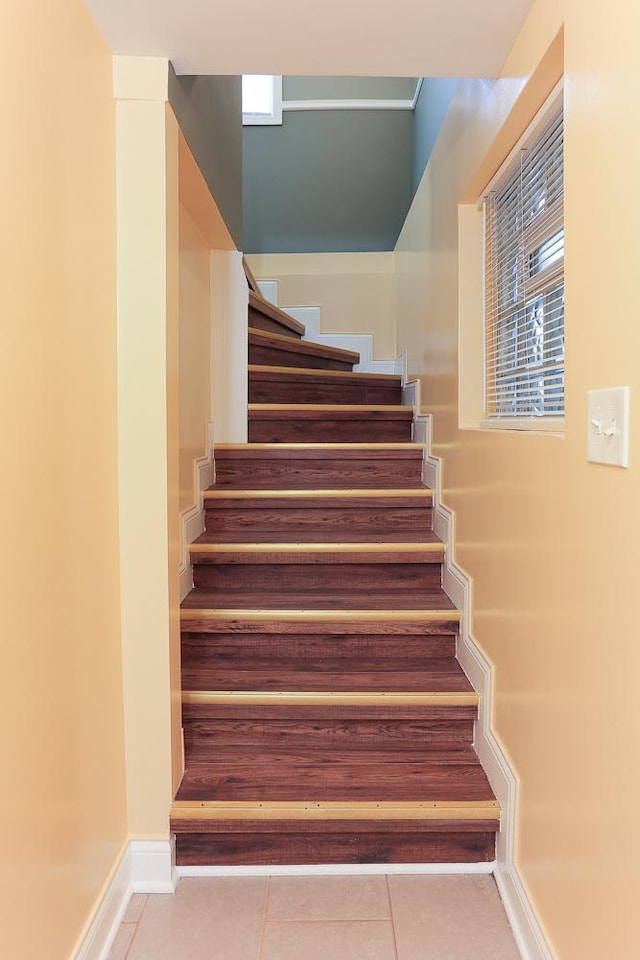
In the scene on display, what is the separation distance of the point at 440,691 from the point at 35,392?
1446 millimetres

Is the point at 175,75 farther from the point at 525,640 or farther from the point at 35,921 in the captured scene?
the point at 35,921

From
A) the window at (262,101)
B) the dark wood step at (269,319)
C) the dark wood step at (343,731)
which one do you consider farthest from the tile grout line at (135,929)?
the window at (262,101)

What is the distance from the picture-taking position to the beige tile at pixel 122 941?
1483mm

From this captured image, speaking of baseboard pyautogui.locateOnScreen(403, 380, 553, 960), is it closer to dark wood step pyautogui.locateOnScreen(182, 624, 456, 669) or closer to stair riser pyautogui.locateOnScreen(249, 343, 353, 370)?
dark wood step pyautogui.locateOnScreen(182, 624, 456, 669)

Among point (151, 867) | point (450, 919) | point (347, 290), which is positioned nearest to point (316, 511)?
point (151, 867)

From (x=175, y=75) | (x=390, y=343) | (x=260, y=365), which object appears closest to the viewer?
(x=175, y=75)

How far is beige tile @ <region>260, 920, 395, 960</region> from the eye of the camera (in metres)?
1.47

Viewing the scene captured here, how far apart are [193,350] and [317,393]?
935 millimetres

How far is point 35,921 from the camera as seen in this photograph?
3.84 ft

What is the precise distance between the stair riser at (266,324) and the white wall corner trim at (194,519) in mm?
723

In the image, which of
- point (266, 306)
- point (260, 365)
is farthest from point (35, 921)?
point (266, 306)

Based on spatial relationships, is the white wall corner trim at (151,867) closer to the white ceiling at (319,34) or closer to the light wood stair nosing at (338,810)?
the light wood stair nosing at (338,810)

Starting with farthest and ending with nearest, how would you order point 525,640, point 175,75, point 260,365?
point 260,365 → point 175,75 → point 525,640

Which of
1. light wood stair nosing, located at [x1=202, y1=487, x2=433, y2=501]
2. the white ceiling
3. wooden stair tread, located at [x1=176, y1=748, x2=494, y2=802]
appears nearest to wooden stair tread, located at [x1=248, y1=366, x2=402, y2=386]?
light wood stair nosing, located at [x1=202, y1=487, x2=433, y2=501]
